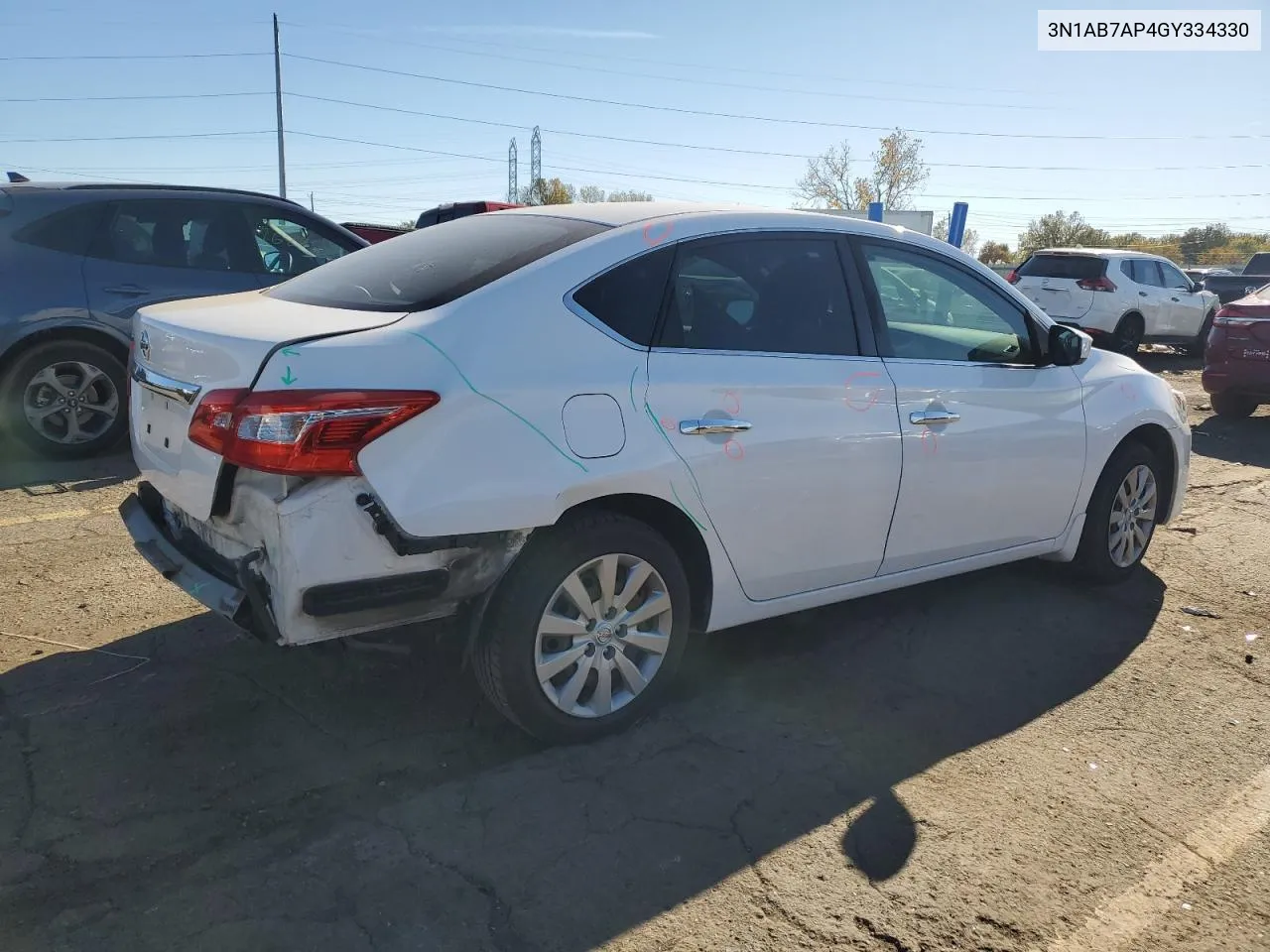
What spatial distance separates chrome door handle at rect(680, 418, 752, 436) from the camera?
123 inches

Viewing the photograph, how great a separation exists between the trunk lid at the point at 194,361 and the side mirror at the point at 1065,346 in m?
2.93

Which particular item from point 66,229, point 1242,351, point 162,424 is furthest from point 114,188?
point 1242,351

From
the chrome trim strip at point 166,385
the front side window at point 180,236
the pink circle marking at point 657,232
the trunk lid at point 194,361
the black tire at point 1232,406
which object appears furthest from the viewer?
the black tire at point 1232,406

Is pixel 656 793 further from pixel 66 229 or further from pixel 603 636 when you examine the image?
pixel 66 229

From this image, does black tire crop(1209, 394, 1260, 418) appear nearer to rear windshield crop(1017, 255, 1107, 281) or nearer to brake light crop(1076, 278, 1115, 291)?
brake light crop(1076, 278, 1115, 291)

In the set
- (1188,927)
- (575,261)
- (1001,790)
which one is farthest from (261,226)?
(1188,927)

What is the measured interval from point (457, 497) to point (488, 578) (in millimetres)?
291

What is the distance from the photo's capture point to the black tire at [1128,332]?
14.8m

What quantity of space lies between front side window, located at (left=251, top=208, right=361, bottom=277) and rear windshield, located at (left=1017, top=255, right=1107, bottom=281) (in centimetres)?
1124

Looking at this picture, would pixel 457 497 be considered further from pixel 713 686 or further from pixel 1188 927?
pixel 1188 927

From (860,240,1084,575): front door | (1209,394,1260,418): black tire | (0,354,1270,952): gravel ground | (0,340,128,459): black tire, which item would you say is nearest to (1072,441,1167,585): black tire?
(860,240,1084,575): front door

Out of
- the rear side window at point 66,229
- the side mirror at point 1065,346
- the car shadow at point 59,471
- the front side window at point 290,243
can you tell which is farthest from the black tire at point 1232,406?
the rear side window at point 66,229

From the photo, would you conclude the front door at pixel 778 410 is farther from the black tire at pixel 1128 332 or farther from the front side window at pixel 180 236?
the black tire at pixel 1128 332

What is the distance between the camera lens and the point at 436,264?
129 inches
